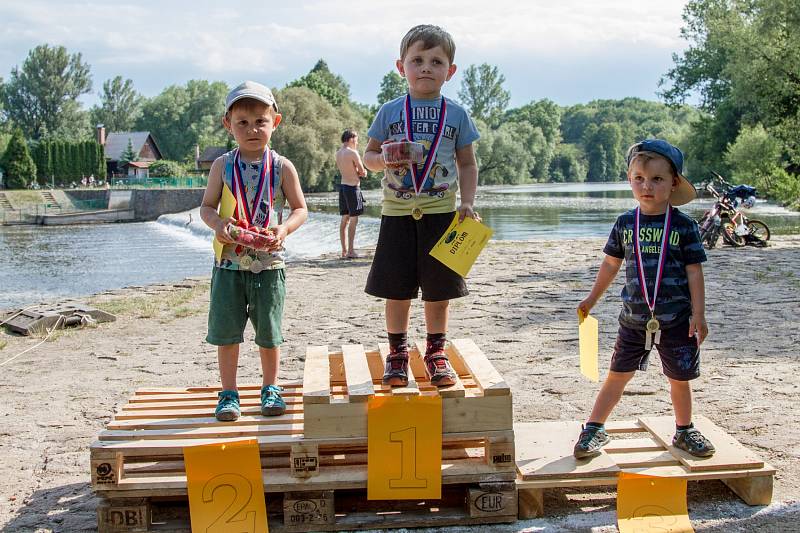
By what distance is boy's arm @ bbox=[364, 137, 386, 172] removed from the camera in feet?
13.1

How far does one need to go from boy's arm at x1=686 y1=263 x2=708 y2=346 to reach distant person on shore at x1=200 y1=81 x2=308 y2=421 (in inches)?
75.3

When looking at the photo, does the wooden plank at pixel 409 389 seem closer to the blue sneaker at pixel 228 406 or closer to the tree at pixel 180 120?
the blue sneaker at pixel 228 406

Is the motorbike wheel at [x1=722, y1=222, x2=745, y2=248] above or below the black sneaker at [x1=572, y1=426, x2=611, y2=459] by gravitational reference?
above

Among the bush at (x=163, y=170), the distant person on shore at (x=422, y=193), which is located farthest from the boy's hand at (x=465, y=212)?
the bush at (x=163, y=170)

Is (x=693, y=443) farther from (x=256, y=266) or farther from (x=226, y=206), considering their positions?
(x=226, y=206)

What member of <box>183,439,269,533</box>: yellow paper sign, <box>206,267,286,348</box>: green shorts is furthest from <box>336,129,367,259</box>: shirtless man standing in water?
<box>183,439,269,533</box>: yellow paper sign

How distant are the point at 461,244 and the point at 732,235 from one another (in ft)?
40.5

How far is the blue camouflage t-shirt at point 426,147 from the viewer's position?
3.91 meters

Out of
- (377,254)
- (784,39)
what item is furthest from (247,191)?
(784,39)

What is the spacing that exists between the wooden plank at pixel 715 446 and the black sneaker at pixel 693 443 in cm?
2

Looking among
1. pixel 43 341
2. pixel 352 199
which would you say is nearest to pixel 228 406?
pixel 43 341

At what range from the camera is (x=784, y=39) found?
93.2ft

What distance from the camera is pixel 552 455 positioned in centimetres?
360

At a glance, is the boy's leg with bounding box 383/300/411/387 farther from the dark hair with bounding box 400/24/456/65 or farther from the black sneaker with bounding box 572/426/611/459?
the dark hair with bounding box 400/24/456/65
